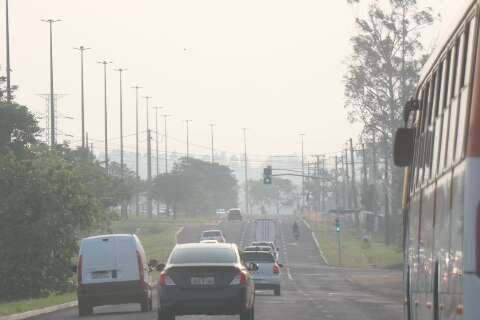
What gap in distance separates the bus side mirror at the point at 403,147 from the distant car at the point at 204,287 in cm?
1125

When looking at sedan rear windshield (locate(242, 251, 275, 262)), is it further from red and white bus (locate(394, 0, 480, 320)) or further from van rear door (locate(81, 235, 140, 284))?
red and white bus (locate(394, 0, 480, 320))

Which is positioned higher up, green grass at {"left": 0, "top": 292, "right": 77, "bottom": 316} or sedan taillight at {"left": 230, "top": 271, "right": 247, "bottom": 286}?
sedan taillight at {"left": 230, "top": 271, "right": 247, "bottom": 286}

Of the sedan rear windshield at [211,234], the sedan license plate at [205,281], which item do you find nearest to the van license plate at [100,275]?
the sedan license plate at [205,281]

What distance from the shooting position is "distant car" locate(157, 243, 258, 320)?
26.6 meters

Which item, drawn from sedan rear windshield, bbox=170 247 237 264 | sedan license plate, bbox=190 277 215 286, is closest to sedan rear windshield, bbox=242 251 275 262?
sedan rear windshield, bbox=170 247 237 264

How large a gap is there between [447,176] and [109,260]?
2473 centimetres

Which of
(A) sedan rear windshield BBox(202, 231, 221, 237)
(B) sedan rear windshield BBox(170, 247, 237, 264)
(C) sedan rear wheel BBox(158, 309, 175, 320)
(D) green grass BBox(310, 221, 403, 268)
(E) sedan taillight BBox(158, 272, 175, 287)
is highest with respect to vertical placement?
(B) sedan rear windshield BBox(170, 247, 237, 264)

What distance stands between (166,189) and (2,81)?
118025 mm

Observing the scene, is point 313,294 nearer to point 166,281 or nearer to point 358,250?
point 166,281

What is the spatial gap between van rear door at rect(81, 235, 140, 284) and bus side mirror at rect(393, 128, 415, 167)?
66.1 feet

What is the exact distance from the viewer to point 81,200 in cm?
5431

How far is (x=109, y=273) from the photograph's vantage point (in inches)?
1384

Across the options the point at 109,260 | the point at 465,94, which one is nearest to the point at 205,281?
the point at 109,260

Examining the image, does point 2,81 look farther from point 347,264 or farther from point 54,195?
point 347,264
